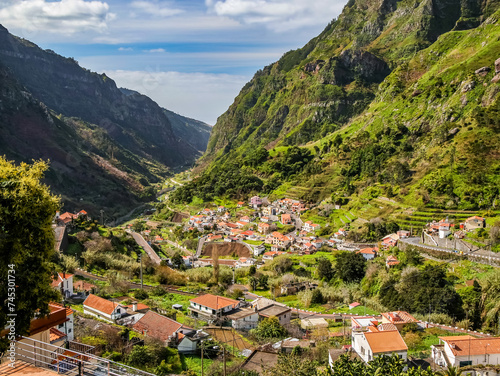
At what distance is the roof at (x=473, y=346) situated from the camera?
813 inches

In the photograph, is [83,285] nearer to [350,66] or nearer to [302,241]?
[302,241]

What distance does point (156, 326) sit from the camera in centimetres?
2431

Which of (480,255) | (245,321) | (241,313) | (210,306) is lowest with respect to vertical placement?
(245,321)

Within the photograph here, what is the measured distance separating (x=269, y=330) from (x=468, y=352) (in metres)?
11.7

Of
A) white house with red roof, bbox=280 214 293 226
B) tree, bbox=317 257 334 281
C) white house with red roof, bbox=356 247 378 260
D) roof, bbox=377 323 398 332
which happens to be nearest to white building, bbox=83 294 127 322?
roof, bbox=377 323 398 332

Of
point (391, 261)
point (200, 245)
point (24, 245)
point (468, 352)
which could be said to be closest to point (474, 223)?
point (391, 261)

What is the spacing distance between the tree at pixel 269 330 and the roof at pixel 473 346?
396 inches

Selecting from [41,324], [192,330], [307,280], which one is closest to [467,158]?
[307,280]

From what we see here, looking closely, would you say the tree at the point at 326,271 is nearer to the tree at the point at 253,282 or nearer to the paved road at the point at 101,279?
the tree at the point at 253,282

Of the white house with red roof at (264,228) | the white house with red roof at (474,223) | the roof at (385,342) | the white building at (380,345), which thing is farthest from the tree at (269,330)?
the white house with red roof at (264,228)

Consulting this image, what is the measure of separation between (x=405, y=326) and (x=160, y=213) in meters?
73.4

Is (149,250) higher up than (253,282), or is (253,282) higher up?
(253,282)

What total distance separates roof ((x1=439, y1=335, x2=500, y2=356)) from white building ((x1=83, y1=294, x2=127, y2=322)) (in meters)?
18.9

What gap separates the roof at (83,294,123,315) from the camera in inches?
1040
